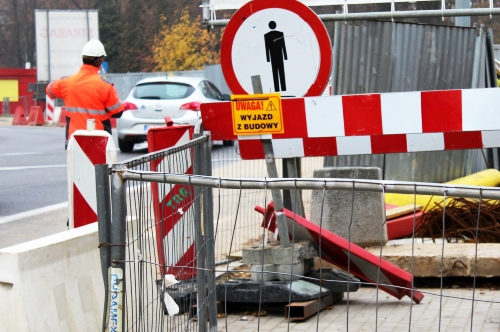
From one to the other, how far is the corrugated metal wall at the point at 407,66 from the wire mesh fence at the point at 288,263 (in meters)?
2.53

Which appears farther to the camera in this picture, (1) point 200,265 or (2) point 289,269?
(2) point 289,269

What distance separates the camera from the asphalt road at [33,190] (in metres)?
9.24

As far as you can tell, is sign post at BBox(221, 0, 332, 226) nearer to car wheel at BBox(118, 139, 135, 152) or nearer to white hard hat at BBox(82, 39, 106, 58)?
white hard hat at BBox(82, 39, 106, 58)

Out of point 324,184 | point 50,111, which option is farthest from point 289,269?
point 50,111

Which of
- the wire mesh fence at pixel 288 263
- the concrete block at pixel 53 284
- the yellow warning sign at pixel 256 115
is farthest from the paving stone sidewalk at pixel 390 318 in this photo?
the yellow warning sign at pixel 256 115

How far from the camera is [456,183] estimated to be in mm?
9148

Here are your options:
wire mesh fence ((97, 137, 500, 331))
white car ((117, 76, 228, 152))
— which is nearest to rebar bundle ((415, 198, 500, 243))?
wire mesh fence ((97, 137, 500, 331))

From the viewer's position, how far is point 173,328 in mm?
4246

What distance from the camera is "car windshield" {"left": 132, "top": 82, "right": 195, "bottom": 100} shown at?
18578mm

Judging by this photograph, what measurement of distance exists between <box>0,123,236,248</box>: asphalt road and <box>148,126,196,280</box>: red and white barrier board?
428 cm

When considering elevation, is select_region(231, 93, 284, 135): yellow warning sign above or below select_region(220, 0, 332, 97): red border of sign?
below

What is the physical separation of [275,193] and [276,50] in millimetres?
Result: 980

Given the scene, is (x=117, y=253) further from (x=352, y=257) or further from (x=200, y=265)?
(x=352, y=257)

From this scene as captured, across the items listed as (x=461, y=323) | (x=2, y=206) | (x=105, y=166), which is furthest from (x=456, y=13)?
(x=2, y=206)
